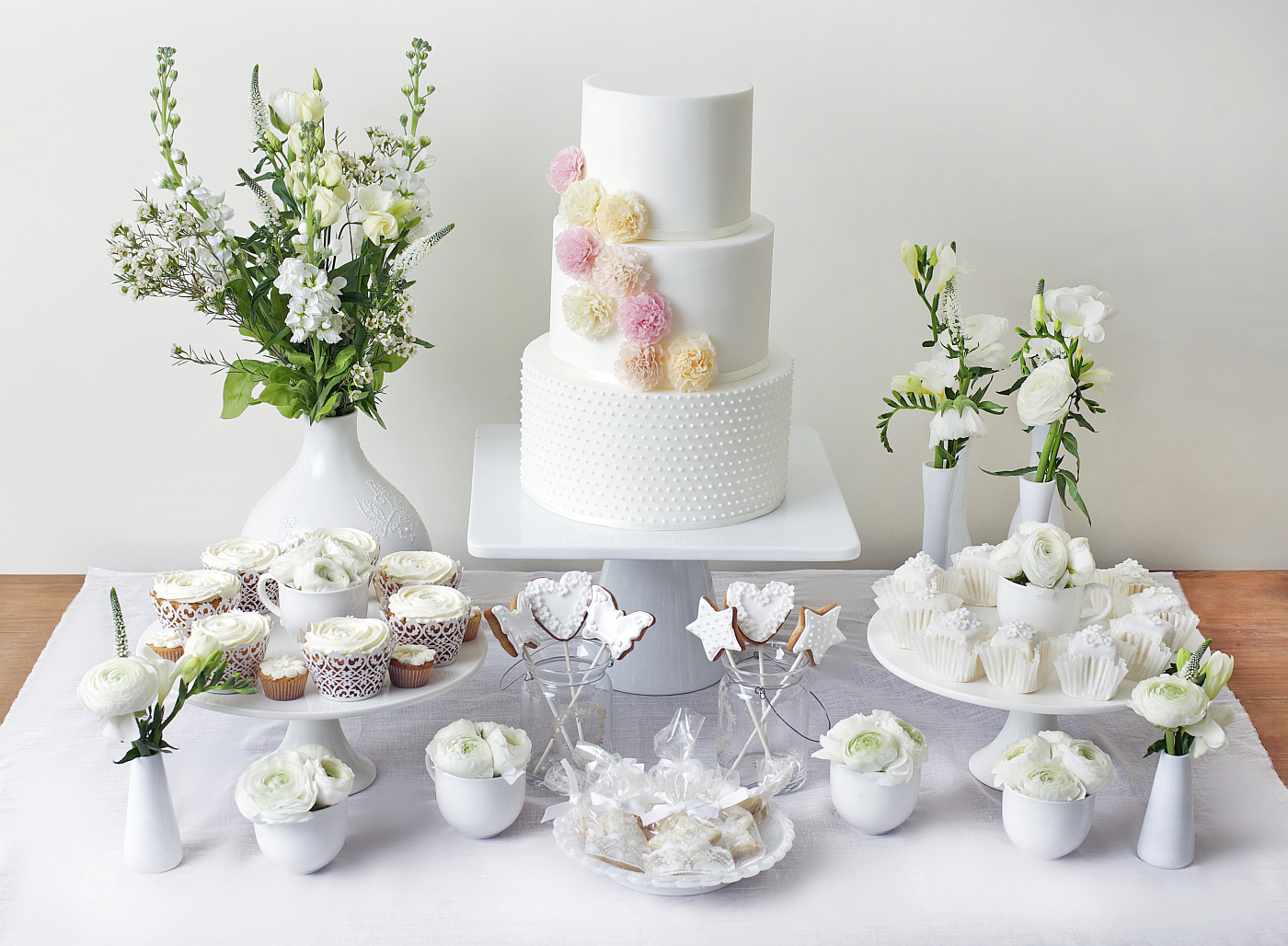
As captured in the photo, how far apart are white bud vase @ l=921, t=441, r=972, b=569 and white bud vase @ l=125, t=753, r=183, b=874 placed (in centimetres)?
94

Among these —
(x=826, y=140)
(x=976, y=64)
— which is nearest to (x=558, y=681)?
(x=826, y=140)

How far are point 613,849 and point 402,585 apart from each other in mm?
372

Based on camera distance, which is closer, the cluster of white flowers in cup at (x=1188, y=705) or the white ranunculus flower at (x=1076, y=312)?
the cluster of white flowers in cup at (x=1188, y=705)

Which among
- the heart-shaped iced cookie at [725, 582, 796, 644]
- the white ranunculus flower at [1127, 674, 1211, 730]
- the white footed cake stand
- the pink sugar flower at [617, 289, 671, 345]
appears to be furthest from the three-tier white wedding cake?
the white ranunculus flower at [1127, 674, 1211, 730]

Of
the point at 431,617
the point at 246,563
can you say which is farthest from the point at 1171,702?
the point at 246,563

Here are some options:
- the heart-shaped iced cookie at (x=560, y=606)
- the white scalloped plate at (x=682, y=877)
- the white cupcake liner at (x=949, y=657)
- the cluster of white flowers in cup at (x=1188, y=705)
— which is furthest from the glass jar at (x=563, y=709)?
the cluster of white flowers in cup at (x=1188, y=705)

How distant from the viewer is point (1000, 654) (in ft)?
3.98

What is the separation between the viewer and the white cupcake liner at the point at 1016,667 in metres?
1.20

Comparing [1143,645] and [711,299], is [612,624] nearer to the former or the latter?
[711,299]

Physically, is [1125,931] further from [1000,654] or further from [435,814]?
[435,814]

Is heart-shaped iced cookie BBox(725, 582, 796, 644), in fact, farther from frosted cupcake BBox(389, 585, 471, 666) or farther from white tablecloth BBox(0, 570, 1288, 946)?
frosted cupcake BBox(389, 585, 471, 666)

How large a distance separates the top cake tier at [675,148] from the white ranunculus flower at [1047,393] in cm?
40

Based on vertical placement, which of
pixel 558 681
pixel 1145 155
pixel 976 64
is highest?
pixel 976 64

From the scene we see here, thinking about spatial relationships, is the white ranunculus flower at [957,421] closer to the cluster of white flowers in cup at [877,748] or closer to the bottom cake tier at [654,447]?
the bottom cake tier at [654,447]
